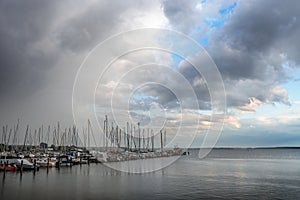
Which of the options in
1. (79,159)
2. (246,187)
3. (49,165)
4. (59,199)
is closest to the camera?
(59,199)

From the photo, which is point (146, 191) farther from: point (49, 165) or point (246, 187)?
point (49, 165)

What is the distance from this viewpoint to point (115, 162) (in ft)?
278

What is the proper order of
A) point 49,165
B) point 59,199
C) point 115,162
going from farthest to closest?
point 115,162
point 49,165
point 59,199

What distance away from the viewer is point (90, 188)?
3562 cm

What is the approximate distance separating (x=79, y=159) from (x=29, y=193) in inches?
1762

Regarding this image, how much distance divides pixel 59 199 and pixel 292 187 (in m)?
30.1

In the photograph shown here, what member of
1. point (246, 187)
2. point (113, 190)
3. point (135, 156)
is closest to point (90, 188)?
point (113, 190)

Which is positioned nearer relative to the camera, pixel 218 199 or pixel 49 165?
pixel 218 199

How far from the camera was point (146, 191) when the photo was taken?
33531 mm

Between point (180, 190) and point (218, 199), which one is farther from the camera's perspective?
point (180, 190)

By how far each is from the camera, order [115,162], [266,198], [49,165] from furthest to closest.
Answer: [115,162] → [49,165] → [266,198]

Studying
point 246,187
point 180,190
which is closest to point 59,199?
point 180,190

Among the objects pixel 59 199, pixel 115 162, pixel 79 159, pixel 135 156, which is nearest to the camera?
pixel 59 199

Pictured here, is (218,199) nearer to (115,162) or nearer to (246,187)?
(246,187)
